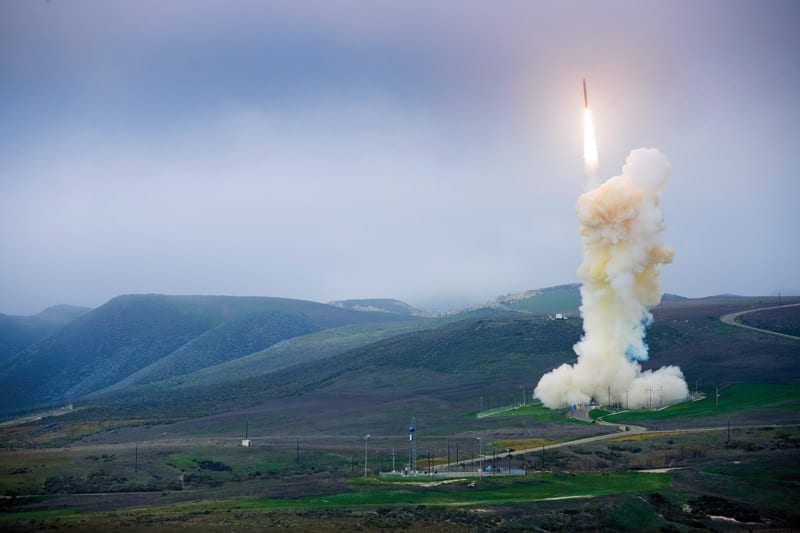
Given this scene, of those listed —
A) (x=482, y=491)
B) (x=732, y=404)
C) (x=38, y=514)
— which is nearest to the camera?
(x=38, y=514)

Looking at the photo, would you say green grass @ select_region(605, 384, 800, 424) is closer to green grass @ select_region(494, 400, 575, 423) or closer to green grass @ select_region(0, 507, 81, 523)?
green grass @ select_region(494, 400, 575, 423)

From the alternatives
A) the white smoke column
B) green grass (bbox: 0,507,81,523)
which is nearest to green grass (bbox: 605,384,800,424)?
the white smoke column

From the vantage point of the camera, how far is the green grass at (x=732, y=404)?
141000mm

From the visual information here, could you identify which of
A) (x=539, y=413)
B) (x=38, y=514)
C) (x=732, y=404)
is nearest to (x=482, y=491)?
(x=38, y=514)

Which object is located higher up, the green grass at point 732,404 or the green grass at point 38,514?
the green grass at point 732,404

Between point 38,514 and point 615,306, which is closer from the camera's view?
point 38,514

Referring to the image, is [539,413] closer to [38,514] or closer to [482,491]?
[482,491]

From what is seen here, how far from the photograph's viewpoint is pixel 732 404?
147375 mm

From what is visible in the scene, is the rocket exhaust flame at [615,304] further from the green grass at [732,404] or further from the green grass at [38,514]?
the green grass at [38,514]

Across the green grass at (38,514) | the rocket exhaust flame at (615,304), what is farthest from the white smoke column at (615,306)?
the green grass at (38,514)

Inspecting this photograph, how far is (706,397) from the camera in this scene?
157 m

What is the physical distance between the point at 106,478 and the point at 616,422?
242 feet

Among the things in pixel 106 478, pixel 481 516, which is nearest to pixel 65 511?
pixel 106 478

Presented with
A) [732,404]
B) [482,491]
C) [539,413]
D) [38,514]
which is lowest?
[482,491]
